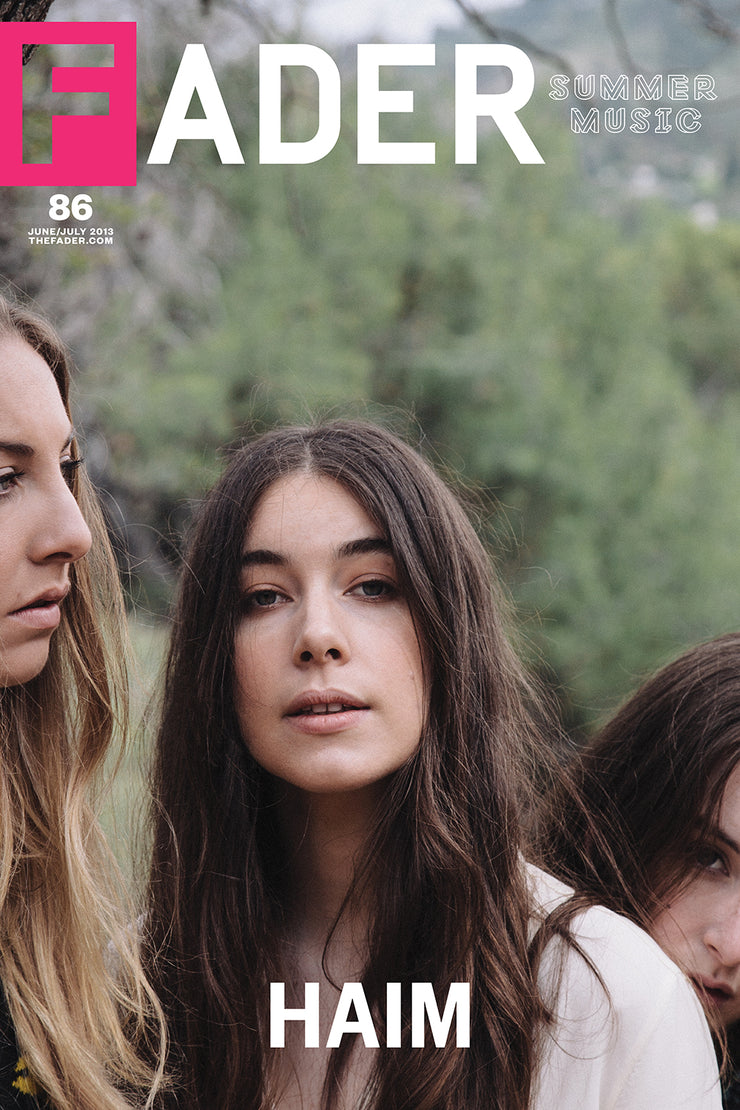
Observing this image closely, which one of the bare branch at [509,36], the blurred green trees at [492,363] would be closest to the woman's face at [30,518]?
the bare branch at [509,36]

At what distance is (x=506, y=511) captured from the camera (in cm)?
790

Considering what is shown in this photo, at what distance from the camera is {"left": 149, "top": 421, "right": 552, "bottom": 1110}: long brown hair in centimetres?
196

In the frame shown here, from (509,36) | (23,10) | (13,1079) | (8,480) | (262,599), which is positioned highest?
(509,36)

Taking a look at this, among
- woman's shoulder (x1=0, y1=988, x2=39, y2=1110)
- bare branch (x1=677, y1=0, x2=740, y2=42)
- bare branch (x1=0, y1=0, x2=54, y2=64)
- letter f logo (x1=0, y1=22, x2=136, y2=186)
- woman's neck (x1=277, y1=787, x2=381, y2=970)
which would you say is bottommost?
woman's shoulder (x1=0, y1=988, x2=39, y2=1110)

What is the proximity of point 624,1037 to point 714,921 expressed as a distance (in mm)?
308

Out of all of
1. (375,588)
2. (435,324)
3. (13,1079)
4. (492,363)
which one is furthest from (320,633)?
(435,324)

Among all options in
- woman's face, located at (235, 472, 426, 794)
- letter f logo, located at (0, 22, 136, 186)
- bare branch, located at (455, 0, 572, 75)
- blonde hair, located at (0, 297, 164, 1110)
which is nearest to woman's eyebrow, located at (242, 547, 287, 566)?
woman's face, located at (235, 472, 426, 794)

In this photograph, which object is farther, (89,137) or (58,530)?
(89,137)

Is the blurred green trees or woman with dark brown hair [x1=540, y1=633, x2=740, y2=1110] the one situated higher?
the blurred green trees

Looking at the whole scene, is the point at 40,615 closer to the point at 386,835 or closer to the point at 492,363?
the point at 386,835

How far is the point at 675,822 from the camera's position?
7.15 feet

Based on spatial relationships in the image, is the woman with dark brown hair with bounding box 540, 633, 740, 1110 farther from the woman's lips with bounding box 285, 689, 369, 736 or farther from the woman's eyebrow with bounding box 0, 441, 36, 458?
the woman's eyebrow with bounding box 0, 441, 36, 458

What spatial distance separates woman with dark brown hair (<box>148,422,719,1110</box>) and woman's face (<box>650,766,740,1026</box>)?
0.59 ft

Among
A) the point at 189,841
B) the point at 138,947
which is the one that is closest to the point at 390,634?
the point at 189,841
